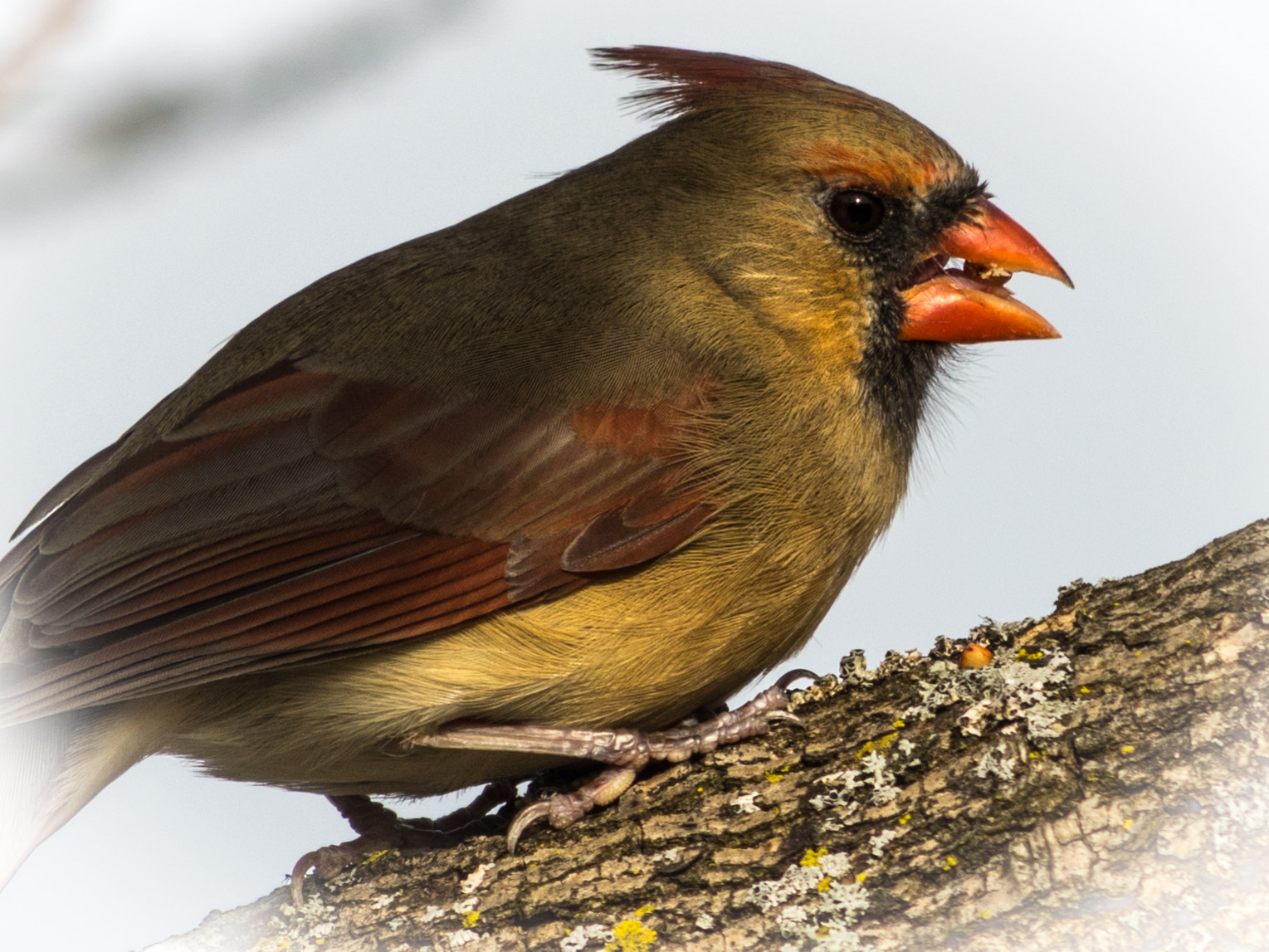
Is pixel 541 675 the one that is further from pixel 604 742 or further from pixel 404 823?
pixel 404 823

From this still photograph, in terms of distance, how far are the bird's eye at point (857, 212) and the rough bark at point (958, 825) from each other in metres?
1.10

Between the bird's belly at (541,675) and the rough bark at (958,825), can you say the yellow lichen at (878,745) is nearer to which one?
the rough bark at (958,825)

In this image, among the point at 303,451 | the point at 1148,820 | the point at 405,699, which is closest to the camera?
the point at 1148,820

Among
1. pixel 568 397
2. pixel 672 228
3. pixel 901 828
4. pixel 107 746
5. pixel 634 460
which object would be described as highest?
pixel 672 228

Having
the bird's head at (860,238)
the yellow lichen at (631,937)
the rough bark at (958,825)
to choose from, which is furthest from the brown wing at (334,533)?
the yellow lichen at (631,937)

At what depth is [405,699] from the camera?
113 inches

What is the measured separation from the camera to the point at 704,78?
3523mm

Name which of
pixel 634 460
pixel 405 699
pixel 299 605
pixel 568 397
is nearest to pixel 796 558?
pixel 634 460

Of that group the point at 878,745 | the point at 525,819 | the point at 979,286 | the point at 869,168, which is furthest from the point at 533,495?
the point at 979,286

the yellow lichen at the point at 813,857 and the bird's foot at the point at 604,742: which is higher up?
the bird's foot at the point at 604,742

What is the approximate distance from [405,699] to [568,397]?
778mm

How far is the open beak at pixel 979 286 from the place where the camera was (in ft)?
10.7

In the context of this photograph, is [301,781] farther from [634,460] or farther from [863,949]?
[863,949]

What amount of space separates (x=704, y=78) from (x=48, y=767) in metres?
2.37
